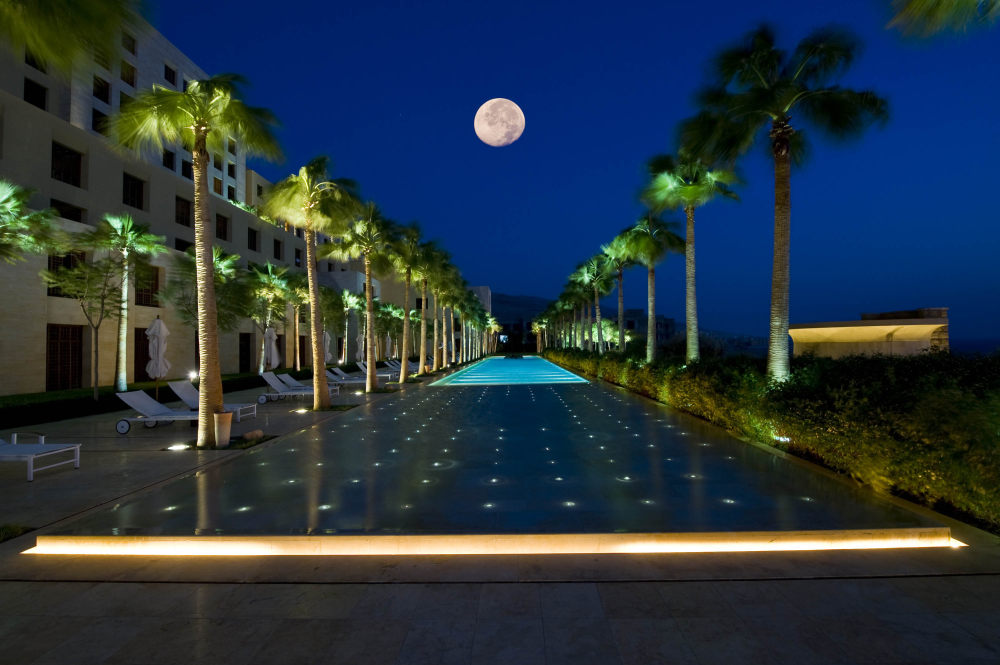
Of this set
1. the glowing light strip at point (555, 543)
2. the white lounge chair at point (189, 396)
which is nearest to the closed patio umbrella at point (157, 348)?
the white lounge chair at point (189, 396)

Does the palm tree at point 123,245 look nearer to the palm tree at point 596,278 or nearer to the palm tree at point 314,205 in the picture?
the palm tree at point 314,205

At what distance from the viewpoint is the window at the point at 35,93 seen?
28.1 metres

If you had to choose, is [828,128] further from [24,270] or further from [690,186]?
[24,270]

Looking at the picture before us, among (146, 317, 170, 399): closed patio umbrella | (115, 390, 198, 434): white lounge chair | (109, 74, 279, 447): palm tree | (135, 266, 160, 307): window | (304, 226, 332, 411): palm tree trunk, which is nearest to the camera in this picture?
(109, 74, 279, 447): palm tree

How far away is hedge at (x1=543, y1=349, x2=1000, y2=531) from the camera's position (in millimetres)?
4957

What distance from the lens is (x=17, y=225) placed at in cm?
1380

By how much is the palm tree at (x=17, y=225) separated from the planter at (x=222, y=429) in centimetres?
791

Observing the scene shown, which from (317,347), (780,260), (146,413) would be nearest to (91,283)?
(317,347)

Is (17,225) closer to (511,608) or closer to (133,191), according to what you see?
(133,191)

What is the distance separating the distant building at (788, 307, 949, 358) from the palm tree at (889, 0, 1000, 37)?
2535 cm

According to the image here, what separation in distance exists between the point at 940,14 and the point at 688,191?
12507 millimetres

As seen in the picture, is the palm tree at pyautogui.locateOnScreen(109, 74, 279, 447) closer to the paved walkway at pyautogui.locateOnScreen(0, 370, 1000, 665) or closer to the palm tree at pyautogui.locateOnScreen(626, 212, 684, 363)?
the paved walkway at pyautogui.locateOnScreen(0, 370, 1000, 665)

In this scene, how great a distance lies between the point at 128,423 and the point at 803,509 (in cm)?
1269

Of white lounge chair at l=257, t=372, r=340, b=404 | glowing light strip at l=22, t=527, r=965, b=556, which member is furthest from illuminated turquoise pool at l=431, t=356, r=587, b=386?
glowing light strip at l=22, t=527, r=965, b=556
